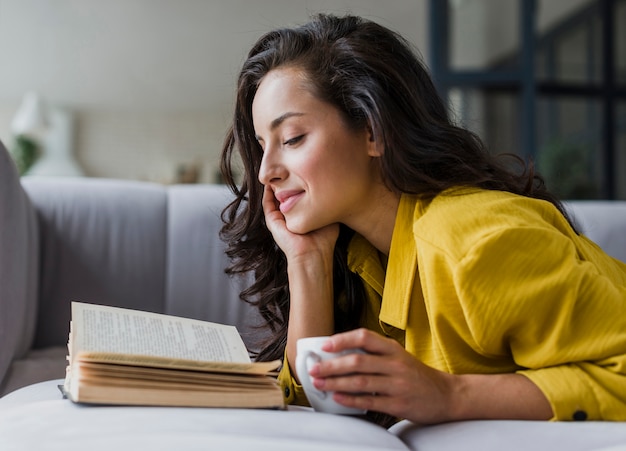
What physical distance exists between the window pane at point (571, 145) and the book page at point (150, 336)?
4.64 meters

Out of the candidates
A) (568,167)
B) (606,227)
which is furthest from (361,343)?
(568,167)

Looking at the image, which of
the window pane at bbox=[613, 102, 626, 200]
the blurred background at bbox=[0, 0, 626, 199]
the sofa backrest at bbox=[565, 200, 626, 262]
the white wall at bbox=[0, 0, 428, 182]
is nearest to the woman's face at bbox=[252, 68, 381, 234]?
the sofa backrest at bbox=[565, 200, 626, 262]

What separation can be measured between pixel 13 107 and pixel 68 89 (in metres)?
1.50

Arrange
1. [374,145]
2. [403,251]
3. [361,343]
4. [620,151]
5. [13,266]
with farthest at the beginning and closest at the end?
1. [620,151]
2. [13,266]
3. [374,145]
4. [403,251]
5. [361,343]

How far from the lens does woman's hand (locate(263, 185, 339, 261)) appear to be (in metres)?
1.42

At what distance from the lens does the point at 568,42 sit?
21.8ft

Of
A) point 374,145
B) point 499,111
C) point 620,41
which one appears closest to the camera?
point 374,145

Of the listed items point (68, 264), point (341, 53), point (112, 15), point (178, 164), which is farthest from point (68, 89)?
point (341, 53)

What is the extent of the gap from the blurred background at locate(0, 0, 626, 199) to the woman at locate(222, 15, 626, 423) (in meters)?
1.64

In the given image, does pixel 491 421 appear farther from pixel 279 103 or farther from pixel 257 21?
pixel 257 21

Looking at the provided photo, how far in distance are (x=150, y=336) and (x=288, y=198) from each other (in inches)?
16.1

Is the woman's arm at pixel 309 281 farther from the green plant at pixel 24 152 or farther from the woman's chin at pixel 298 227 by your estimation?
the green plant at pixel 24 152

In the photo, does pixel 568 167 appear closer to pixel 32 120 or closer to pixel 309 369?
pixel 309 369

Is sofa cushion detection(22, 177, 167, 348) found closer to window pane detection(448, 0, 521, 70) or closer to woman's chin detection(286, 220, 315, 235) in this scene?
woman's chin detection(286, 220, 315, 235)
